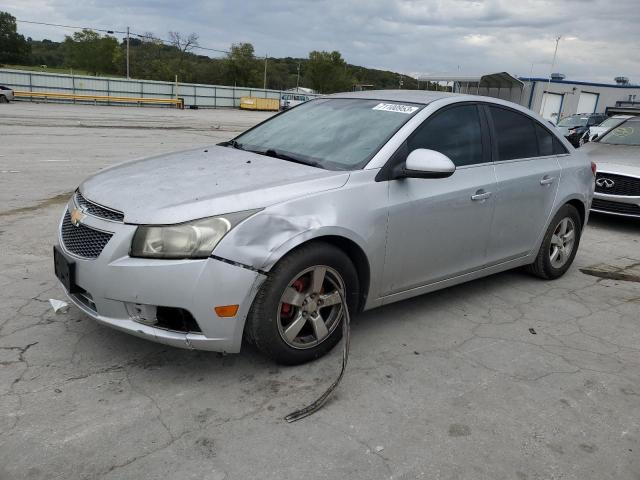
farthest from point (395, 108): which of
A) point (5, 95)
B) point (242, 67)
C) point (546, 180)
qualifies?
point (242, 67)

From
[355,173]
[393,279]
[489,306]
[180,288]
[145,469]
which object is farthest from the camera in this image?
[489,306]

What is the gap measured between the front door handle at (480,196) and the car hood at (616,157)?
4.45 metres

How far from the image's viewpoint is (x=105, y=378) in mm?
3133

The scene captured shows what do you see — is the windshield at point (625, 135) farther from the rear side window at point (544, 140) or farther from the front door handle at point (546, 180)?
the front door handle at point (546, 180)

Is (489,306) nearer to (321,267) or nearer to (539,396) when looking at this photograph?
(539,396)

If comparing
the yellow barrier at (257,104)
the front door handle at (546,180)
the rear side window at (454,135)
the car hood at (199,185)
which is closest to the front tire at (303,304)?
the car hood at (199,185)

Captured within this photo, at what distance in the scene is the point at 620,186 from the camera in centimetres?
775

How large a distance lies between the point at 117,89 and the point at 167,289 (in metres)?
47.5

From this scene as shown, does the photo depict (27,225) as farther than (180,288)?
Yes

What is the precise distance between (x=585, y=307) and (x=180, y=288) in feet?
11.4

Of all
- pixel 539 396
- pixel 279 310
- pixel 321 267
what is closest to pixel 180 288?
pixel 279 310

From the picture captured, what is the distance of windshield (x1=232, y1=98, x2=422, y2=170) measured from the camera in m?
3.76

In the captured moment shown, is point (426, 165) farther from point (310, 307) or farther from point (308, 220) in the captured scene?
point (310, 307)

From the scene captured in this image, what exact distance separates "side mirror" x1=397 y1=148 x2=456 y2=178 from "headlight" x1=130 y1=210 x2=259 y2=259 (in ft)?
4.28
